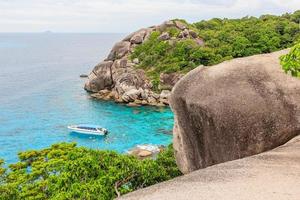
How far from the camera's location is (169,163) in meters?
15.9

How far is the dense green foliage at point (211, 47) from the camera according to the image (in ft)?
192

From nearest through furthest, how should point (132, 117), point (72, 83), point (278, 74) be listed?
point (278, 74) < point (132, 117) < point (72, 83)

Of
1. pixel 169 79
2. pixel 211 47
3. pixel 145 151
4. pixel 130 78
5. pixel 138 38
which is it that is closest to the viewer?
pixel 145 151

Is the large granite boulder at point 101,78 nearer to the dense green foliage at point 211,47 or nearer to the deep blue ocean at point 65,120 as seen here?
the deep blue ocean at point 65,120

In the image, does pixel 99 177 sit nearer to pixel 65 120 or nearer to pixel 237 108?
pixel 237 108

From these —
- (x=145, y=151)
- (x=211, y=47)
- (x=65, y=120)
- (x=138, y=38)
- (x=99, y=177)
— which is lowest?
(x=65, y=120)

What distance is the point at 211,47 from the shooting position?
62.0 m

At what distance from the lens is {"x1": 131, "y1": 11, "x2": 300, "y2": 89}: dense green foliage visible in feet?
192

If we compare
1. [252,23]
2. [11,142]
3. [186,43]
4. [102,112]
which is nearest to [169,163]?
[11,142]

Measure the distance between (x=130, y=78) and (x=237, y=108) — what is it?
4621cm

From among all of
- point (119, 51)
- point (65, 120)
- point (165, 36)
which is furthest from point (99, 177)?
point (165, 36)

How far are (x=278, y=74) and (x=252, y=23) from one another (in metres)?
64.6

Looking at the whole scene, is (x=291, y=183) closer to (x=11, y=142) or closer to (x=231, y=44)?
(x=11, y=142)

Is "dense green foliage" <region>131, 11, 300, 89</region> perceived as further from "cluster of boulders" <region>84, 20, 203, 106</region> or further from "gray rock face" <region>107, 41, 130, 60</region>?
"gray rock face" <region>107, 41, 130, 60</region>
